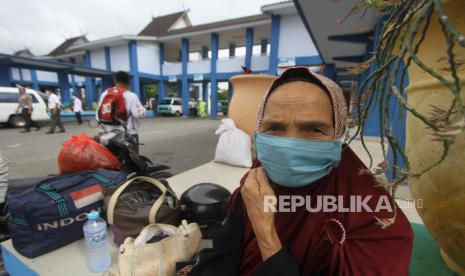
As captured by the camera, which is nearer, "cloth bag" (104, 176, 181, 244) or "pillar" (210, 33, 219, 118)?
"cloth bag" (104, 176, 181, 244)

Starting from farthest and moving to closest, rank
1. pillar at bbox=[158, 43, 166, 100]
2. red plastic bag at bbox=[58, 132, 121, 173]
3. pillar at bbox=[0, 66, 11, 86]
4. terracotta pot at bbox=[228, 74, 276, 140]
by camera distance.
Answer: pillar at bbox=[158, 43, 166, 100] < pillar at bbox=[0, 66, 11, 86] < terracotta pot at bbox=[228, 74, 276, 140] < red plastic bag at bbox=[58, 132, 121, 173]

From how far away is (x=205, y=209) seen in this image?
175 cm

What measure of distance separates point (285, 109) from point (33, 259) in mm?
1940

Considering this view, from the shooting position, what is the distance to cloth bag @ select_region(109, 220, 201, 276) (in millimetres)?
1213

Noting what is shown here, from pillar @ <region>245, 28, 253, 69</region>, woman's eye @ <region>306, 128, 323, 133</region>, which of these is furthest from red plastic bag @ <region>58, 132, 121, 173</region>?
pillar @ <region>245, 28, 253, 69</region>

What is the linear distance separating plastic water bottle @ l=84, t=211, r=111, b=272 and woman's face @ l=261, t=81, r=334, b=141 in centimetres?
135

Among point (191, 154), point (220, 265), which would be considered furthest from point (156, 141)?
point (220, 265)

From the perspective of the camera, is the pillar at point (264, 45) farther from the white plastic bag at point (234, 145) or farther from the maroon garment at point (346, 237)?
the maroon garment at point (346, 237)

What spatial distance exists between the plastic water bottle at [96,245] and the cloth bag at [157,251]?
29 centimetres

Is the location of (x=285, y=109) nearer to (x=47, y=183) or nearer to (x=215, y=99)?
(x=47, y=183)

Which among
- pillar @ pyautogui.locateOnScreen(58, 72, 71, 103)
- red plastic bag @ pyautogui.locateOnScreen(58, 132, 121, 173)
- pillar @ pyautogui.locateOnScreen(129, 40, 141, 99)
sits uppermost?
pillar @ pyautogui.locateOnScreen(129, 40, 141, 99)

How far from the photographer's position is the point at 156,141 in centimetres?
699

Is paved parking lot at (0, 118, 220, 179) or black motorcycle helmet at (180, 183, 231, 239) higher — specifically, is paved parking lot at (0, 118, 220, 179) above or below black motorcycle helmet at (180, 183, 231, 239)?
below

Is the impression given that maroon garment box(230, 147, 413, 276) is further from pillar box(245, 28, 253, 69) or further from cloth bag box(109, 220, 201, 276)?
pillar box(245, 28, 253, 69)
